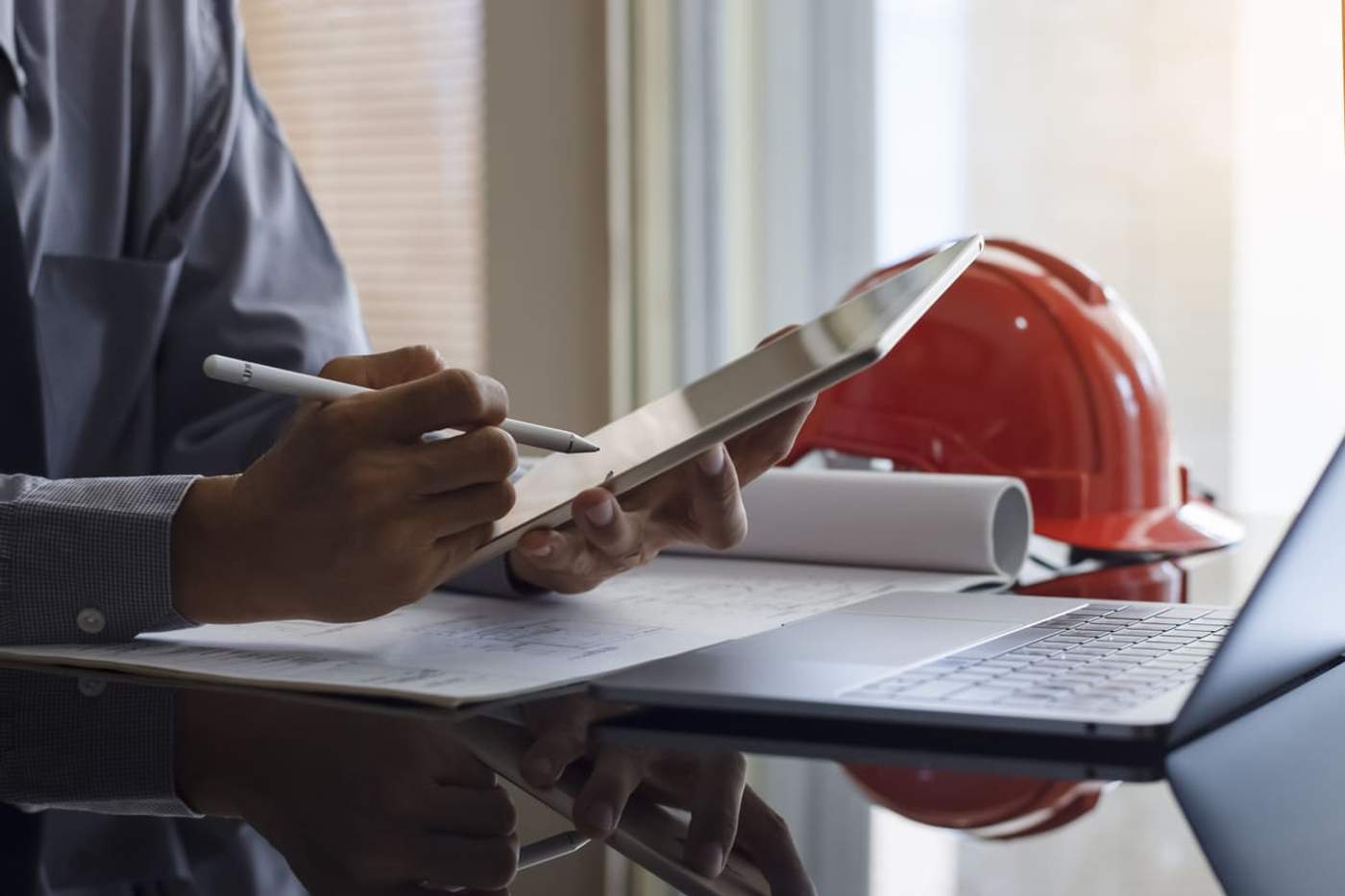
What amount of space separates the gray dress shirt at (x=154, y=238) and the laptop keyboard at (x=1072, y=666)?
64cm

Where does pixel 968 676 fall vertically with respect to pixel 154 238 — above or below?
below

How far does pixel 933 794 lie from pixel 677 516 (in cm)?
40

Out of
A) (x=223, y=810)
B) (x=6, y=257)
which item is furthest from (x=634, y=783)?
(x=6, y=257)

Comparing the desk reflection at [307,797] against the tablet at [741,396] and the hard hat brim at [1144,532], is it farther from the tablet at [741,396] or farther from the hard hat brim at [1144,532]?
the hard hat brim at [1144,532]

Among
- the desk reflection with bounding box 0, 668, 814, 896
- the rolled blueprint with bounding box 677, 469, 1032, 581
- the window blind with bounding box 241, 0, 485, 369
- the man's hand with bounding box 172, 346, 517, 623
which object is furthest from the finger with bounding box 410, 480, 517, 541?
the window blind with bounding box 241, 0, 485, 369

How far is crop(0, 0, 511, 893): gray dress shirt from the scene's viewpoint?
42.9 inches

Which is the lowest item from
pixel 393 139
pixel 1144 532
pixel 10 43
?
pixel 1144 532

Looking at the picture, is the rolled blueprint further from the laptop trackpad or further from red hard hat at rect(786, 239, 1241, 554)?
the laptop trackpad

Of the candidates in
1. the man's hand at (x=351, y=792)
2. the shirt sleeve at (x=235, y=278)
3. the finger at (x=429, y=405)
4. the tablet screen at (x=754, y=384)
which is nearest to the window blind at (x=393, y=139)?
the shirt sleeve at (x=235, y=278)

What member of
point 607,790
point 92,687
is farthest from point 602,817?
point 92,687

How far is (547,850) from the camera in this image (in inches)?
15.0

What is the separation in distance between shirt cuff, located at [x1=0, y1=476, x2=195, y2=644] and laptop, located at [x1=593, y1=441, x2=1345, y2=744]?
252 mm

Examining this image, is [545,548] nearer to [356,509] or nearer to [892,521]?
[356,509]

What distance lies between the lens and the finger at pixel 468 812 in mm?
404
